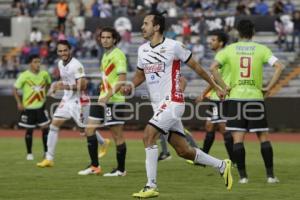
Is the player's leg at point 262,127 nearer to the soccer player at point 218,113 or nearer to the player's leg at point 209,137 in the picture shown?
the soccer player at point 218,113

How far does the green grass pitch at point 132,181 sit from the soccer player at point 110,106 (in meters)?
0.37

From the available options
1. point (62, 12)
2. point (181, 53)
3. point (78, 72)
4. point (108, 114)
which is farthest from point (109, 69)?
point (62, 12)

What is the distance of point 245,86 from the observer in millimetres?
14023

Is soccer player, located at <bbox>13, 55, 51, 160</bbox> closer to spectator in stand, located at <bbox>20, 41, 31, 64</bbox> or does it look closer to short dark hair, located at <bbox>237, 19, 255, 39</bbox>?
short dark hair, located at <bbox>237, 19, 255, 39</bbox>

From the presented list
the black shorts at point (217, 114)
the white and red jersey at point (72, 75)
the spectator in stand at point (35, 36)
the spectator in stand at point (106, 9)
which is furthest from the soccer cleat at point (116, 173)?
the spectator in stand at point (35, 36)

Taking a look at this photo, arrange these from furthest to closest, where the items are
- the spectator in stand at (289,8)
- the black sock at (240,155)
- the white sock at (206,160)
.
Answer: the spectator in stand at (289,8)
the black sock at (240,155)
the white sock at (206,160)

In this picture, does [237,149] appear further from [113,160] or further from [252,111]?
[113,160]

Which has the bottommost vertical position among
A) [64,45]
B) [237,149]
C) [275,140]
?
[275,140]

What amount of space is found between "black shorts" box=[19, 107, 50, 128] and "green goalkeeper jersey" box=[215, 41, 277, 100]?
674cm

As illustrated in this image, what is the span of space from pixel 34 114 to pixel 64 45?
315 cm

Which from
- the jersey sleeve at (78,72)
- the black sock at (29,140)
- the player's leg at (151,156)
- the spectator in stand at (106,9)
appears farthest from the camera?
the spectator in stand at (106,9)

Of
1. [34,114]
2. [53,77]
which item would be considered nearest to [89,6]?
[53,77]

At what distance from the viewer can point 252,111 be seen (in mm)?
14055

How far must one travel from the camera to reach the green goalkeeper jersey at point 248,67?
45.9 feet
